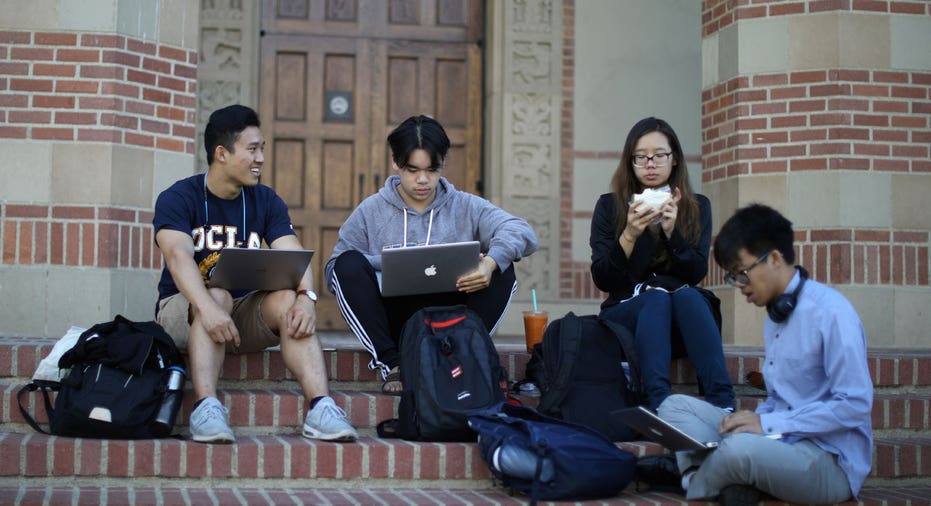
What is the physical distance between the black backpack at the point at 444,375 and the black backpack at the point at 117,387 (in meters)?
0.91

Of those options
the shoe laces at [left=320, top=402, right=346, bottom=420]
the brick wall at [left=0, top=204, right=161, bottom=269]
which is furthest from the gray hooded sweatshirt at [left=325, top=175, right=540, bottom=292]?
the brick wall at [left=0, top=204, right=161, bottom=269]

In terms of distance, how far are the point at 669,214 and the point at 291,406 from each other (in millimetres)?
1750

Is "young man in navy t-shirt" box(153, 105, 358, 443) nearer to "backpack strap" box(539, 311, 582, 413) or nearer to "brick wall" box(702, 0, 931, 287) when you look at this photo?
"backpack strap" box(539, 311, 582, 413)

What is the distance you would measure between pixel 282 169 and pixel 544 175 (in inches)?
78.3

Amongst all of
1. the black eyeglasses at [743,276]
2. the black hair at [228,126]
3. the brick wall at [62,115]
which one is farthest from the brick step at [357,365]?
the black eyeglasses at [743,276]

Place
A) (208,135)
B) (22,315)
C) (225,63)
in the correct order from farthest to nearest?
(225,63), (22,315), (208,135)

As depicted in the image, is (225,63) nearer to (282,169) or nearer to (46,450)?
(282,169)

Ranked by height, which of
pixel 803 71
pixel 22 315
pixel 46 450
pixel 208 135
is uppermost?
pixel 803 71

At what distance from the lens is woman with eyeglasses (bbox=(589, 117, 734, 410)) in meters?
4.88

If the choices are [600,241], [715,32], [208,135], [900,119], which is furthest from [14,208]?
[900,119]

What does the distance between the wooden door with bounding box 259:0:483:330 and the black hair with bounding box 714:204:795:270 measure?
5.19m

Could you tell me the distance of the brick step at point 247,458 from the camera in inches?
178

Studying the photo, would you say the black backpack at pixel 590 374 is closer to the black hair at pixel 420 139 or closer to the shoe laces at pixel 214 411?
the black hair at pixel 420 139

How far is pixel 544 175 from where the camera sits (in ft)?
30.5
